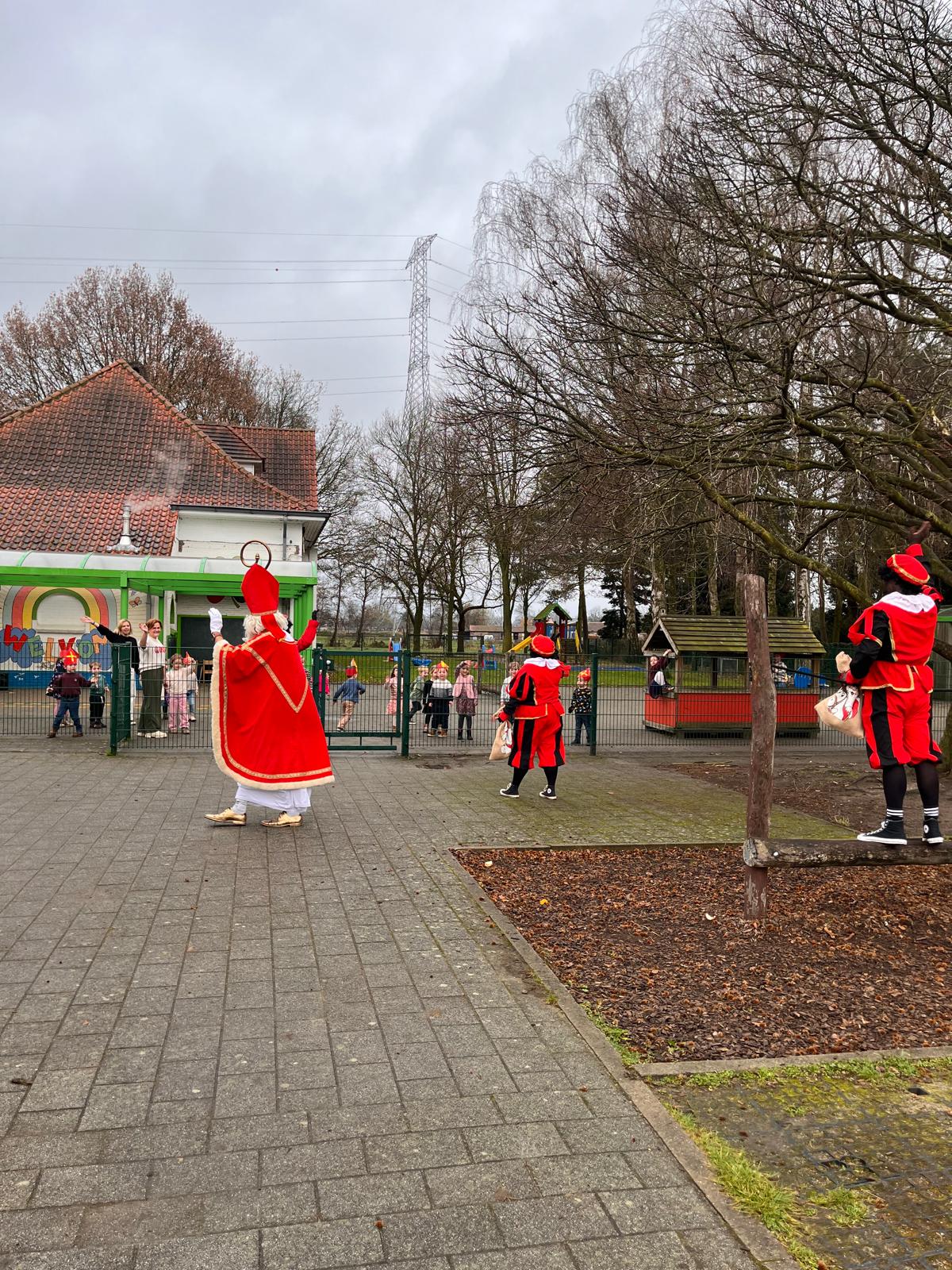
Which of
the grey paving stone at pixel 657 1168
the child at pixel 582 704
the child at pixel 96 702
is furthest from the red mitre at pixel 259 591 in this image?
the child at pixel 96 702

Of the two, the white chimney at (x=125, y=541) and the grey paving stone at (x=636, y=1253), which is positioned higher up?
the white chimney at (x=125, y=541)

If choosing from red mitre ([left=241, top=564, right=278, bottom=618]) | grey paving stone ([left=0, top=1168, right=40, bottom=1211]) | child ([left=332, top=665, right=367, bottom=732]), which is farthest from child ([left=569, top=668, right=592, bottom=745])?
grey paving stone ([left=0, top=1168, right=40, bottom=1211])

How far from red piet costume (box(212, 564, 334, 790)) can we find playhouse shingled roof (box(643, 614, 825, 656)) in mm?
11423

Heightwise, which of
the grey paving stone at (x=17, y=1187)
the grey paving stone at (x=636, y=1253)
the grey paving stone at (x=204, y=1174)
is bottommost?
the grey paving stone at (x=636, y=1253)

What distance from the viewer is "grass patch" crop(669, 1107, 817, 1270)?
2783 mm

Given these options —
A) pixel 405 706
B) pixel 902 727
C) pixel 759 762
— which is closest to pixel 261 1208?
pixel 759 762

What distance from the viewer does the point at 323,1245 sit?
2686mm

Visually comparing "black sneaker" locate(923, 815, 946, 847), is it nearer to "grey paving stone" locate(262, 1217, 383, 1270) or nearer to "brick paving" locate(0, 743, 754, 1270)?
"brick paving" locate(0, 743, 754, 1270)

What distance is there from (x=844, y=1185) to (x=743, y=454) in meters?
8.05

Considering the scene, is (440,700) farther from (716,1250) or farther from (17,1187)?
(716,1250)

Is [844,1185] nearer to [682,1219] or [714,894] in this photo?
[682,1219]

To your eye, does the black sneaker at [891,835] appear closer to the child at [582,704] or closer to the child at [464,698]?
the child at [582,704]

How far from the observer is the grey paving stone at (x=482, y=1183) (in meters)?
2.92

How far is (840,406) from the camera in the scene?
8.70m
